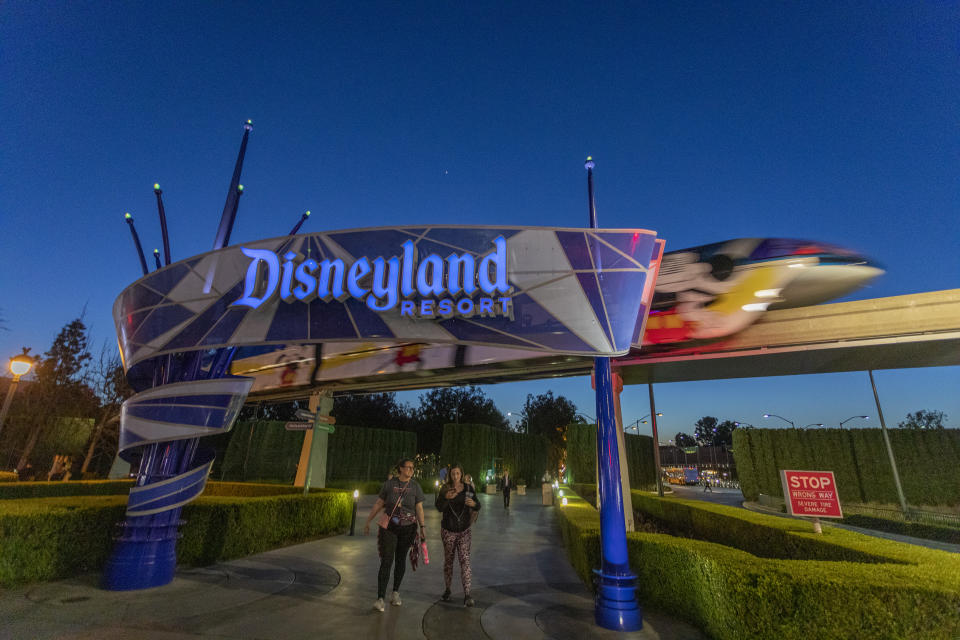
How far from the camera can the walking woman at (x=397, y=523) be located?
17.9ft

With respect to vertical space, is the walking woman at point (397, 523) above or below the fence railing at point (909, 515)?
above

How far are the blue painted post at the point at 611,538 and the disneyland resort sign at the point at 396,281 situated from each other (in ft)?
6.42

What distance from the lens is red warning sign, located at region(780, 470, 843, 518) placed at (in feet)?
23.8

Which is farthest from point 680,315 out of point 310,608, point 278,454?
point 278,454

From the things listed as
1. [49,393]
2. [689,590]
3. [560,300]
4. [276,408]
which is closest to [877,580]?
[689,590]

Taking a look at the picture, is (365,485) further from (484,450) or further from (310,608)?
(310,608)

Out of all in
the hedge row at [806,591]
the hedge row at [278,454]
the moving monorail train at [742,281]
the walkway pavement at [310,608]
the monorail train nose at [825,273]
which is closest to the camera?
the hedge row at [806,591]

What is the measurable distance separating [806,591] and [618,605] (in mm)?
1968

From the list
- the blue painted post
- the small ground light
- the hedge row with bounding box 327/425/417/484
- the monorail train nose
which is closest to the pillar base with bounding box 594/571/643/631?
the blue painted post

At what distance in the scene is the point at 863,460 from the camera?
22984 mm

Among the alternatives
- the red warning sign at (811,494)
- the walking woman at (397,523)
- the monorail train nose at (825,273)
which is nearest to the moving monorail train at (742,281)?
the monorail train nose at (825,273)

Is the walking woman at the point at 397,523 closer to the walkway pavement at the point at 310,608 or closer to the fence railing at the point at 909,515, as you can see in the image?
the walkway pavement at the point at 310,608

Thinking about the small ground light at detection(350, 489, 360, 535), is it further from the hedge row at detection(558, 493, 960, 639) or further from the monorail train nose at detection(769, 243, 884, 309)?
the monorail train nose at detection(769, 243, 884, 309)

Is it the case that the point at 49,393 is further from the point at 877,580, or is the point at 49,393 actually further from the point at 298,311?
the point at 877,580
